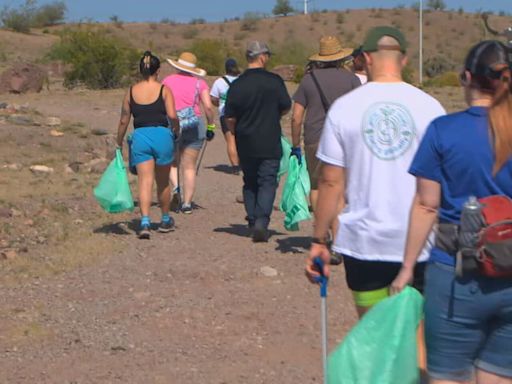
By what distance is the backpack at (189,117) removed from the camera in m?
12.0

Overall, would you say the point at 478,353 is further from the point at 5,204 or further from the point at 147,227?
the point at 5,204

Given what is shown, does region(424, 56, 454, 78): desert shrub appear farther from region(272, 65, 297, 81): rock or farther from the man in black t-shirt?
the man in black t-shirt

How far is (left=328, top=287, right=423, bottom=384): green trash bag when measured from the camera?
14.5ft

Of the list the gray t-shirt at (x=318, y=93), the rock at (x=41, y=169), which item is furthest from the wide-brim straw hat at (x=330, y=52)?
the rock at (x=41, y=169)

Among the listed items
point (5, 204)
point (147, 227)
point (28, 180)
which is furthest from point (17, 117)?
point (147, 227)

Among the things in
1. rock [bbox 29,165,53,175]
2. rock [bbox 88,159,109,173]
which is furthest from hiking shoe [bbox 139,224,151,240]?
rock [bbox 88,159,109,173]

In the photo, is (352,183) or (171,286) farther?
(171,286)

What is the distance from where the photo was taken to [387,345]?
14.5ft

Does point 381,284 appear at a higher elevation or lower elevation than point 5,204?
higher

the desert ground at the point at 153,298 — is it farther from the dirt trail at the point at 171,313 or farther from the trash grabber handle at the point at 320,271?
the trash grabber handle at the point at 320,271

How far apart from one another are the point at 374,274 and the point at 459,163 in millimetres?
973

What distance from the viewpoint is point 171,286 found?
8.91m

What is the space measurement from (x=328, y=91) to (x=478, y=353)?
5.22 meters

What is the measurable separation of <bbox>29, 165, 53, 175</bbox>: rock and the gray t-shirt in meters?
7.08
